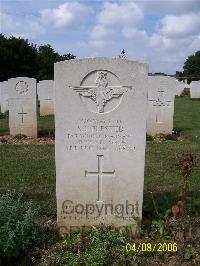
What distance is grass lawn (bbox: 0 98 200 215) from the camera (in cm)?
637

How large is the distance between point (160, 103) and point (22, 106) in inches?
151

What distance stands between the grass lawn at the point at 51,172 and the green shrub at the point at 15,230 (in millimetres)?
1103

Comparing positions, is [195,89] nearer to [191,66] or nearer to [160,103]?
[160,103]

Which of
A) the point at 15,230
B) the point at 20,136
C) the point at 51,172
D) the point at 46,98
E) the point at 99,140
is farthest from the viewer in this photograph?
the point at 46,98

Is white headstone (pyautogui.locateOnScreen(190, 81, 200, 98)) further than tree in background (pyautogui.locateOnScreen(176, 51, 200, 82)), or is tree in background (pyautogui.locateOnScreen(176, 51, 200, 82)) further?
tree in background (pyautogui.locateOnScreen(176, 51, 200, 82))

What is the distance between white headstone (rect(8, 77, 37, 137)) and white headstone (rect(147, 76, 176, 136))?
10.7 ft

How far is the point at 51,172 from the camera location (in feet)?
26.1

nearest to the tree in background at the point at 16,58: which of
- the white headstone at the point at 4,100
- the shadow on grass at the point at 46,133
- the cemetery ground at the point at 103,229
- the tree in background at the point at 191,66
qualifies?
the white headstone at the point at 4,100

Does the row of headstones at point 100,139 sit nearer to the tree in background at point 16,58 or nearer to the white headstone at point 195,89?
the white headstone at point 195,89

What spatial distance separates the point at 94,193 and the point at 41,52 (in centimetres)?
6090
